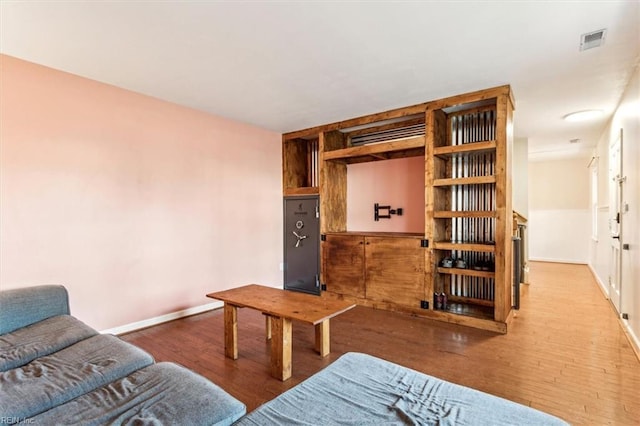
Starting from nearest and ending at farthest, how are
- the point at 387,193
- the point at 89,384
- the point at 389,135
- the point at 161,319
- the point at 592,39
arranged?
the point at 89,384
the point at 592,39
the point at 161,319
the point at 389,135
the point at 387,193

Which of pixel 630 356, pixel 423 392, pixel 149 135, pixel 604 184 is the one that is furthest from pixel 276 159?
pixel 604 184

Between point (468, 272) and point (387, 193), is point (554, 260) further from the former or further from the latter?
point (468, 272)

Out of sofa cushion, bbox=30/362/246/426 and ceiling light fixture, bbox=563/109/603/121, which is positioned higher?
ceiling light fixture, bbox=563/109/603/121

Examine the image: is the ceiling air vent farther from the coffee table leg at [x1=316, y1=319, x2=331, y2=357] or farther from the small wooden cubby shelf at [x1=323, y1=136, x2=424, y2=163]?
the coffee table leg at [x1=316, y1=319, x2=331, y2=357]

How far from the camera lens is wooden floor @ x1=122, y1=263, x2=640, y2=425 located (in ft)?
7.50

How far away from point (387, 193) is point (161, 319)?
143 inches

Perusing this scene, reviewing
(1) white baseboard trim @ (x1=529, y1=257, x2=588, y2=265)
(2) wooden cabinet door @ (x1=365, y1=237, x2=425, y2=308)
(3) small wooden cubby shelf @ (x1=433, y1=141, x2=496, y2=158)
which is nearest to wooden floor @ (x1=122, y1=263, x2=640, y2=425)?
(2) wooden cabinet door @ (x1=365, y1=237, x2=425, y2=308)

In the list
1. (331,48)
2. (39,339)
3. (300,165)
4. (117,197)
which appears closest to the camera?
(39,339)

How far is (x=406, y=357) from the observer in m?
2.91

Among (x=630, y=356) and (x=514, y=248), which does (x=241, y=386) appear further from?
(x=514, y=248)

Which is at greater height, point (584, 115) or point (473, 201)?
point (584, 115)

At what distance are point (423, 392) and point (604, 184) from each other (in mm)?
5970

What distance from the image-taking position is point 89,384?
1616 mm

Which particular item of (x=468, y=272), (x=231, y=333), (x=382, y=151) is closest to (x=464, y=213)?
(x=468, y=272)
